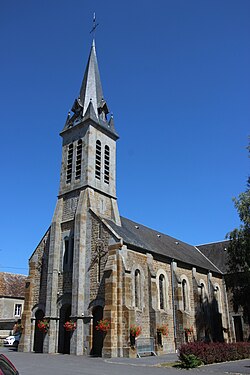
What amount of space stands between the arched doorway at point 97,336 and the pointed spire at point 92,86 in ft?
55.4

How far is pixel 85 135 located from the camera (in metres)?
29.7

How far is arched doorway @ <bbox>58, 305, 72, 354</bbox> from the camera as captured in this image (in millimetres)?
24438

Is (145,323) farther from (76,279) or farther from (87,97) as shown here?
(87,97)

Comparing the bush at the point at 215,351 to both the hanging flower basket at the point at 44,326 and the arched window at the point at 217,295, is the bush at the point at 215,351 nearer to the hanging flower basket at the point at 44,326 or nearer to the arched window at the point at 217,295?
the hanging flower basket at the point at 44,326

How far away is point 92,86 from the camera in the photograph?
33469 mm

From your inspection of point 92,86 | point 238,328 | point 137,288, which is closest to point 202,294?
point 238,328

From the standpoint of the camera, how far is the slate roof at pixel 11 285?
131 ft

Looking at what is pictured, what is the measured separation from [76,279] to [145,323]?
5.75m

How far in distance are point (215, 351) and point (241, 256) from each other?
10.3 meters

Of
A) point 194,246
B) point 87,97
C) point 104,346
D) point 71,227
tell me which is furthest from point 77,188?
point 194,246

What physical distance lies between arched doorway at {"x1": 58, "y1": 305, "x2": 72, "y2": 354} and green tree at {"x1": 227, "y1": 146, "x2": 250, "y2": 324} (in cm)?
1325

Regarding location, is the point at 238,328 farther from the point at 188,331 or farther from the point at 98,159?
the point at 98,159

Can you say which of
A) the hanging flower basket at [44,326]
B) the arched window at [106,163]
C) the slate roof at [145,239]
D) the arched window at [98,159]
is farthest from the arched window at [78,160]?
the hanging flower basket at [44,326]

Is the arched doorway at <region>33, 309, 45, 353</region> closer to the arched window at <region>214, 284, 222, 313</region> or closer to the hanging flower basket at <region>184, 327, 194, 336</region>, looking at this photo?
the hanging flower basket at <region>184, 327, 194, 336</region>
